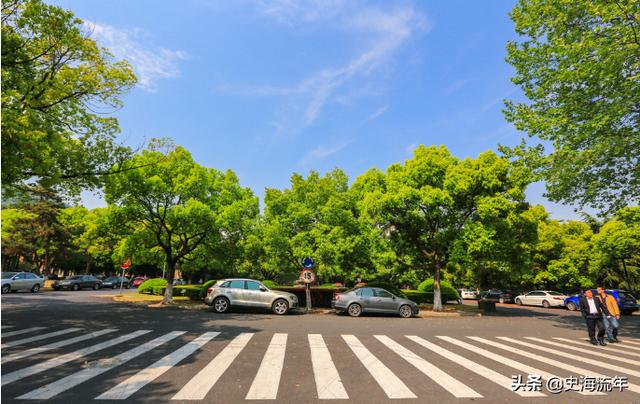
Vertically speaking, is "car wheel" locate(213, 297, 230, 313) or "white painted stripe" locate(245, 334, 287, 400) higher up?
"white painted stripe" locate(245, 334, 287, 400)

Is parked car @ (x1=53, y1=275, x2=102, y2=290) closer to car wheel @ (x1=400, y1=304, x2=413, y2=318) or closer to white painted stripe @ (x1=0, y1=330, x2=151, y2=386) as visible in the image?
white painted stripe @ (x1=0, y1=330, x2=151, y2=386)

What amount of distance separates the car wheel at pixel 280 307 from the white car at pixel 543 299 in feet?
84.0

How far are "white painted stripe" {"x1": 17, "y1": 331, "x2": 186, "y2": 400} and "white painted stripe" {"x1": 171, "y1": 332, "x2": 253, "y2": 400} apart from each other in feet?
5.56

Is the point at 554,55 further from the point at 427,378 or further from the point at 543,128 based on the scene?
the point at 427,378

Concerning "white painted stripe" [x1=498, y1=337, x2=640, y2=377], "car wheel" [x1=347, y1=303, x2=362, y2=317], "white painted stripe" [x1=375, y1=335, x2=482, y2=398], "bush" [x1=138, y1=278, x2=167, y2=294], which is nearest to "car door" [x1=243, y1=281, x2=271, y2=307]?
"car wheel" [x1=347, y1=303, x2=362, y2=317]

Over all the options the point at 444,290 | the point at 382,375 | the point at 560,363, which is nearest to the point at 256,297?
the point at 382,375

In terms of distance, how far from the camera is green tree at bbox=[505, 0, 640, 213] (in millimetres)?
11211

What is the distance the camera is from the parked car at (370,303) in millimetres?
16953

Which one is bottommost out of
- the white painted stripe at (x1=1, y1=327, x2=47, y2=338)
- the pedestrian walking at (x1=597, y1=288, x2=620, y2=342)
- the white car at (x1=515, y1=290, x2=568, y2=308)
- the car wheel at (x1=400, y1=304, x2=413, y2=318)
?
the white car at (x1=515, y1=290, x2=568, y2=308)

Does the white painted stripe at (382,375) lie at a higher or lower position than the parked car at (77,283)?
higher

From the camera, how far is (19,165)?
945 centimetres

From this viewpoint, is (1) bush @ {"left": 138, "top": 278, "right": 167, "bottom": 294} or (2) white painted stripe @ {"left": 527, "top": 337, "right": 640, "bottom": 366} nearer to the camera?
(2) white painted stripe @ {"left": 527, "top": 337, "right": 640, "bottom": 366}

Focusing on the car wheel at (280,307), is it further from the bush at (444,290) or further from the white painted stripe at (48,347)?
the bush at (444,290)

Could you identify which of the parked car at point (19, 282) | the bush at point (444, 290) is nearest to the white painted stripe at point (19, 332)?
the parked car at point (19, 282)
